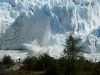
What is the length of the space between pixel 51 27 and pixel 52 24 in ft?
0.80

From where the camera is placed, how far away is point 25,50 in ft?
108

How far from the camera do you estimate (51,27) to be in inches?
1286

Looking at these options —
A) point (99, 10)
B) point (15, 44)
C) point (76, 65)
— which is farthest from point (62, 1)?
point (76, 65)

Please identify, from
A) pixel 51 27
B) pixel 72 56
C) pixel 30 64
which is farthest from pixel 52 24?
pixel 72 56

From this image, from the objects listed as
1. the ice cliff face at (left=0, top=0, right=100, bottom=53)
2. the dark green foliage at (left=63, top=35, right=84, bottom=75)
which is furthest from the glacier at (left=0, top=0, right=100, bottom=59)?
the dark green foliage at (left=63, top=35, right=84, bottom=75)

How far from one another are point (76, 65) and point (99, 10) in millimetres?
19557

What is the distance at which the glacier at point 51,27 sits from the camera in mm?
31781

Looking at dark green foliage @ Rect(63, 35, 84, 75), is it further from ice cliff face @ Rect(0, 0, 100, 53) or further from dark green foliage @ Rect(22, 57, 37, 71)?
ice cliff face @ Rect(0, 0, 100, 53)

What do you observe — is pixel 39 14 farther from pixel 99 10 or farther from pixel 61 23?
pixel 99 10

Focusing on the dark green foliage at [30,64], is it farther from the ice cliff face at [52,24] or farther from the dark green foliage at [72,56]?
the ice cliff face at [52,24]

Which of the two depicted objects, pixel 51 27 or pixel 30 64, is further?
pixel 51 27

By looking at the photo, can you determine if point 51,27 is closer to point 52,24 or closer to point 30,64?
point 52,24

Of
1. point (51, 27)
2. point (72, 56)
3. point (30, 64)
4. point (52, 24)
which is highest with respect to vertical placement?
point (52, 24)

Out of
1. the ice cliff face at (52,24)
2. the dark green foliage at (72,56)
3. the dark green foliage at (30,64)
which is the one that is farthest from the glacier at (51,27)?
the dark green foliage at (72,56)
